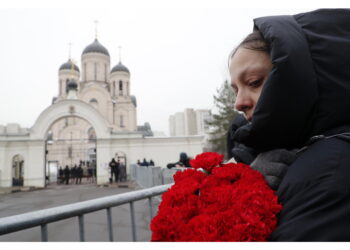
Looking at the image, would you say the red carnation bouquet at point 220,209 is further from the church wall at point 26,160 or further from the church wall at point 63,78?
the church wall at point 63,78

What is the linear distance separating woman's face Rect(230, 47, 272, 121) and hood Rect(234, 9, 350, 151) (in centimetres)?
12

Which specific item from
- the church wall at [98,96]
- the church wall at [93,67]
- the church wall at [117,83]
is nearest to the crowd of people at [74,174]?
the church wall at [98,96]

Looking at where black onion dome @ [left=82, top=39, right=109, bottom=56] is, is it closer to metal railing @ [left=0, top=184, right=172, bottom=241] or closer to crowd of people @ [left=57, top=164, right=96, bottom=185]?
crowd of people @ [left=57, top=164, right=96, bottom=185]

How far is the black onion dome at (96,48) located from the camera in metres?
35.3

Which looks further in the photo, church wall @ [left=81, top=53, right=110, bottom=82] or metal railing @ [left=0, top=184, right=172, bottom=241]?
church wall @ [left=81, top=53, right=110, bottom=82]

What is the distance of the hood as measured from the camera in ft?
2.55

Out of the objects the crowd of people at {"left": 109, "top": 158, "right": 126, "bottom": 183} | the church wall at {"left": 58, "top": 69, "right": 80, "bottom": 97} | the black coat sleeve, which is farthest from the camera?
the church wall at {"left": 58, "top": 69, "right": 80, "bottom": 97}

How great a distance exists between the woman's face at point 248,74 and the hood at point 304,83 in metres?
0.12

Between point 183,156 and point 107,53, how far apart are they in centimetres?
3500

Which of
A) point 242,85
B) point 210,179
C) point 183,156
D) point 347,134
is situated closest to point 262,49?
point 242,85

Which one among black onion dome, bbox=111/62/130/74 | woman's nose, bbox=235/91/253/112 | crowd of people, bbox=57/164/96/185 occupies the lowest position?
crowd of people, bbox=57/164/96/185

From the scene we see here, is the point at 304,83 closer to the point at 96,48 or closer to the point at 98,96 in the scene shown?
the point at 98,96

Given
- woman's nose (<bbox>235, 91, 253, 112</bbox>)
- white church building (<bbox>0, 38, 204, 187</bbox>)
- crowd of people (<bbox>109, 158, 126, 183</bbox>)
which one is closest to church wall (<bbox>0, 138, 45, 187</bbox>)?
white church building (<bbox>0, 38, 204, 187</bbox>)

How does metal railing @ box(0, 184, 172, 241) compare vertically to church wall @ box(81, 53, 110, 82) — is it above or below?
below
